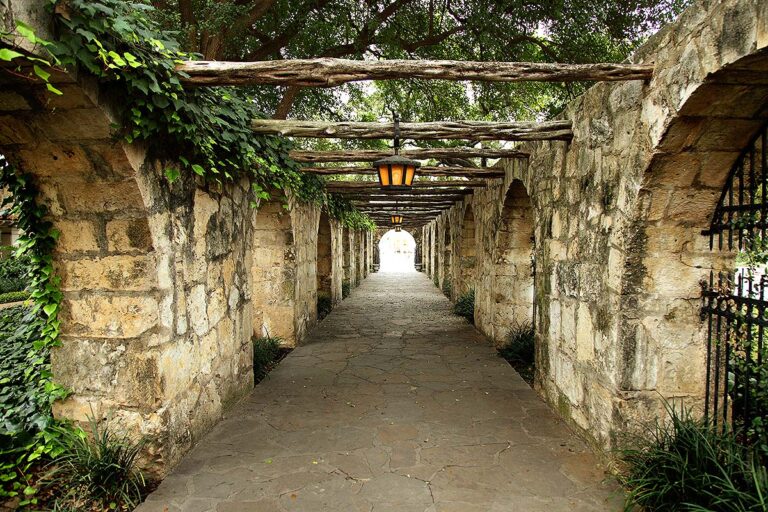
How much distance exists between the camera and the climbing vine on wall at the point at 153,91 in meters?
1.93

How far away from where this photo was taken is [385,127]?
146 inches

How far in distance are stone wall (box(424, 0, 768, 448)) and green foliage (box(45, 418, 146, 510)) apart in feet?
10.1

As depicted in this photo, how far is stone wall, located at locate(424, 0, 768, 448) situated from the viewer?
2.14m

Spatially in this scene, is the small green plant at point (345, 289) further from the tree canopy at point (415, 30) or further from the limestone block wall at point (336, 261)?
the tree canopy at point (415, 30)

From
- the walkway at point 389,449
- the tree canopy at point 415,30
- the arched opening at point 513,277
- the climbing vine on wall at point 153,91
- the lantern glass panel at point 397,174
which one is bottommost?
the walkway at point 389,449

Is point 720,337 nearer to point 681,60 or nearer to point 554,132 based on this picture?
point 681,60

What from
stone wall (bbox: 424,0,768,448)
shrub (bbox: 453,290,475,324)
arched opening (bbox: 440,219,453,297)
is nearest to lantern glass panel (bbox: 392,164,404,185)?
stone wall (bbox: 424,0,768,448)

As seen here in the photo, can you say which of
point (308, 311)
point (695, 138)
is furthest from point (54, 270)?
point (308, 311)

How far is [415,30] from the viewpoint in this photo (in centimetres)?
633

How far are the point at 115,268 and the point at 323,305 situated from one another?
6793 millimetres

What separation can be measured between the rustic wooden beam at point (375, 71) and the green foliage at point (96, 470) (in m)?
2.27

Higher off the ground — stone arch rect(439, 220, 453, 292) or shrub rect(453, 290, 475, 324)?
stone arch rect(439, 220, 453, 292)

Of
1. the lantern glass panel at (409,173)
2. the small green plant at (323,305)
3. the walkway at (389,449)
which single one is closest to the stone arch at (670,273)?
the walkway at (389,449)

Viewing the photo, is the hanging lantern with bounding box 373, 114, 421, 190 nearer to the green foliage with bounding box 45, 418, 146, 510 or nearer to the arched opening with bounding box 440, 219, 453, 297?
the green foliage with bounding box 45, 418, 146, 510
